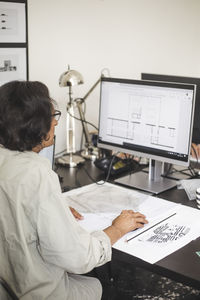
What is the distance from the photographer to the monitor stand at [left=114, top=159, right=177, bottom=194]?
6.61 ft

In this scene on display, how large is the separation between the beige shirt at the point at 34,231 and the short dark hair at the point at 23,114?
0.13 feet

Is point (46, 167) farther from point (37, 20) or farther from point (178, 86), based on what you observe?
point (37, 20)

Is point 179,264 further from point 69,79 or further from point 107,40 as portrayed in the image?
point 107,40

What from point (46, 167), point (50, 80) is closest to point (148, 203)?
point (46, 167)

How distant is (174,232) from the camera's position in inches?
62.4

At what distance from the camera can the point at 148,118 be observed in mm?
1959

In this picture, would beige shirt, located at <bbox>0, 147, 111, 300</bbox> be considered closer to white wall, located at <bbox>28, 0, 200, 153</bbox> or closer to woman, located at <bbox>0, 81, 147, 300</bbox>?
woman, located at <bbox>0, 81, 147, 300</bbox>

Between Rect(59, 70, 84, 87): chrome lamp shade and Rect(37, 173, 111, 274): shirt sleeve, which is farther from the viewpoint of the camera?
Rect(59, 70, 84, 87): chrome lamp shade

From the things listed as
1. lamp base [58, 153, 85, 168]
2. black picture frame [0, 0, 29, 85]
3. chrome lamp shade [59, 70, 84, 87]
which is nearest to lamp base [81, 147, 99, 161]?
lamp base [58, 153, 85, 168]

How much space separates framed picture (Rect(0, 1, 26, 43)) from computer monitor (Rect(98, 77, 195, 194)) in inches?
20.6

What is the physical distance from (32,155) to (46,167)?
0.22 feet

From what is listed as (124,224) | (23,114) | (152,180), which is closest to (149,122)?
(152,180)

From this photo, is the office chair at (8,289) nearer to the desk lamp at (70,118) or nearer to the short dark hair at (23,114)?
the short dark hair at (23,114)

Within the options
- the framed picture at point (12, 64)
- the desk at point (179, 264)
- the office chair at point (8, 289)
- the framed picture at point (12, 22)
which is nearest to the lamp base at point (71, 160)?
the framed picture at point (12, 64)
